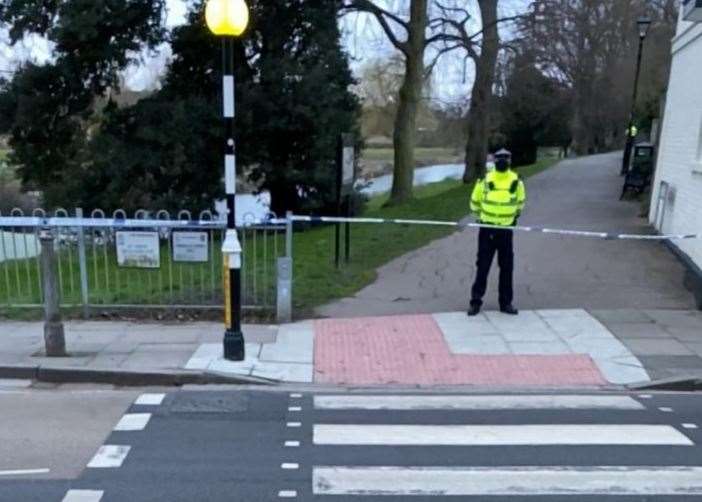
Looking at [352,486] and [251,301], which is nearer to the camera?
[352,486]

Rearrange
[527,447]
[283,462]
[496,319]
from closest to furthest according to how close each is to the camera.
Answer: [283,462] → [527,447] → [496,319]

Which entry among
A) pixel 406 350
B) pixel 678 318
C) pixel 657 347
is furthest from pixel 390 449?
pixel 678 318

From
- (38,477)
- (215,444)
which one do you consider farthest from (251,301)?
(38,477)

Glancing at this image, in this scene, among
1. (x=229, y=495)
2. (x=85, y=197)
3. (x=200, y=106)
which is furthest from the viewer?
(x=85, y=197)

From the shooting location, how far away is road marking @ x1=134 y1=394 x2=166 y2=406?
248 inches

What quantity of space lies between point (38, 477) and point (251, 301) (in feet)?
15.6

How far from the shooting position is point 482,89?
1141 inches

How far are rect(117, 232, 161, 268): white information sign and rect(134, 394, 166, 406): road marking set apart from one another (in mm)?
2703

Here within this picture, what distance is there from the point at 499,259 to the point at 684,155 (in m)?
5.32

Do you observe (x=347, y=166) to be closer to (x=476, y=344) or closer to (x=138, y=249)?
(x=138, y=249)

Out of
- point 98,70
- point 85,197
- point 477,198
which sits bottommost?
point 85,197

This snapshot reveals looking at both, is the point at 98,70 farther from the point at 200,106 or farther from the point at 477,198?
the point at 477,198

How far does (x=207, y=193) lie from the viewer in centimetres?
2259

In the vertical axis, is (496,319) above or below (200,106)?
below
